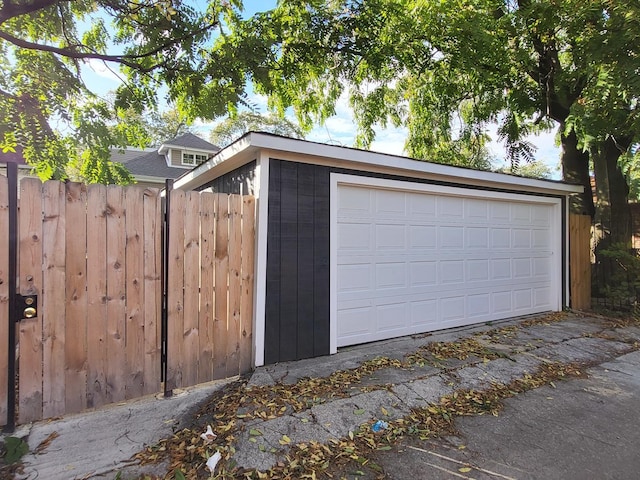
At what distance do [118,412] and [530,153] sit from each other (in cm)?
898

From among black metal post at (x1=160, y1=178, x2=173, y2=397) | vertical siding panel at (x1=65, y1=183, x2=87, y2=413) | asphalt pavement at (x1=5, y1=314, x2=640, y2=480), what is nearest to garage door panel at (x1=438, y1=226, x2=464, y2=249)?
asphalt pavement at (x1=5, y1=314, x2=640, y2=480)

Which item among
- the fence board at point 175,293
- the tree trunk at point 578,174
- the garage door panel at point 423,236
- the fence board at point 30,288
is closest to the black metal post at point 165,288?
the fence board at point 175,293

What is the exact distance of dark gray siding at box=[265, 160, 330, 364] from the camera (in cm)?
371

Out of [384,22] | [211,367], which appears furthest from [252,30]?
[211,367]

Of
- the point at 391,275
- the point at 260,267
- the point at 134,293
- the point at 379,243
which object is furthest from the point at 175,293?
the point at 391,275

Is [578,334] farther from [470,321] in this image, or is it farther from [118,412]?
[118,412]

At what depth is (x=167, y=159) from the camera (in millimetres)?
13891

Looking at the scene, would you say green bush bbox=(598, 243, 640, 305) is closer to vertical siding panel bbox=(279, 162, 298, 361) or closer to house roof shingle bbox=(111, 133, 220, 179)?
vertical siding panel bbox=(279, 162, 298, 361)

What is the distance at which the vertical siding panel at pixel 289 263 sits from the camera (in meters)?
3.77

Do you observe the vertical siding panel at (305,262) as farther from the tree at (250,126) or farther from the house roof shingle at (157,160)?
the tree at (250,126)

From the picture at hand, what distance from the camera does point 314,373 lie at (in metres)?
3.52

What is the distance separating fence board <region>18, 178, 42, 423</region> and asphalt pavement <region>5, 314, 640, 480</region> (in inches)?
7.5

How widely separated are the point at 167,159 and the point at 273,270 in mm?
12066

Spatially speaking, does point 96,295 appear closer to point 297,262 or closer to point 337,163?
point 297,262
